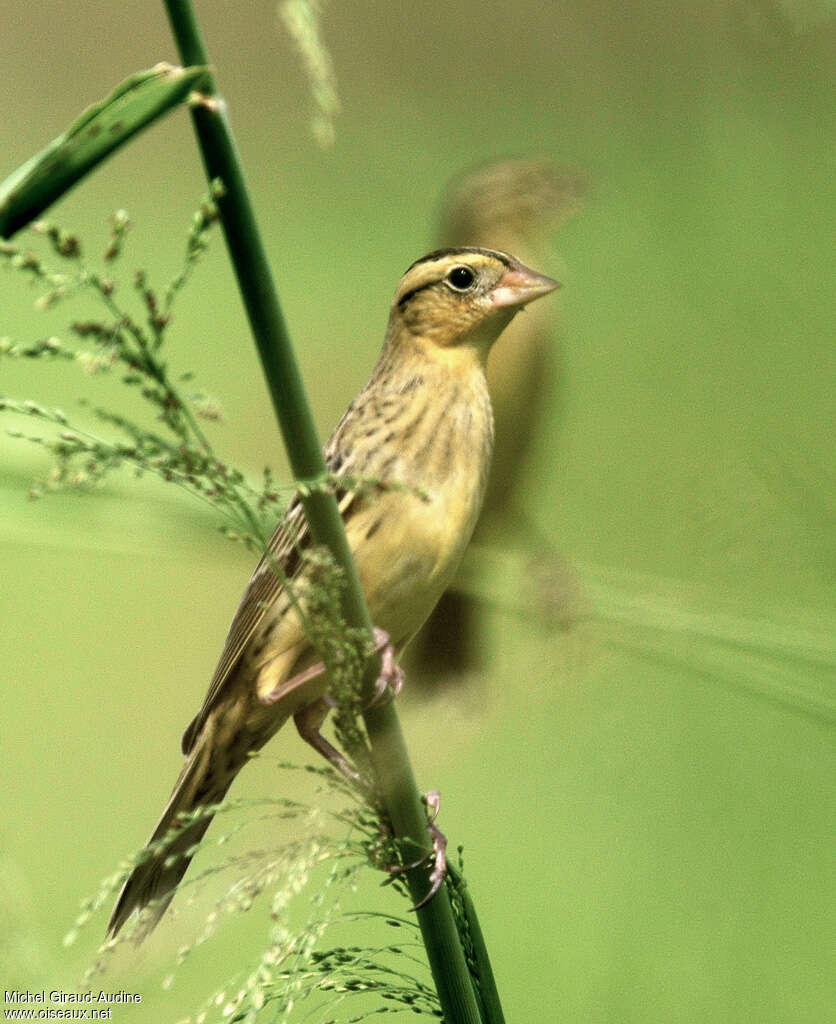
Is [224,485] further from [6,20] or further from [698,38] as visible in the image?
[6,20]

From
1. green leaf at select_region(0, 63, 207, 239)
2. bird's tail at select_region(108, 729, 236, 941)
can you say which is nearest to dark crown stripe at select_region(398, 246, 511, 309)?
bird's tail at select_region(108, 729, 236, 941)

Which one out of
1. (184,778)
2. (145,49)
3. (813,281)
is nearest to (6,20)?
(145,49)

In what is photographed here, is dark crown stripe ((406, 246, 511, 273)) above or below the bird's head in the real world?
above

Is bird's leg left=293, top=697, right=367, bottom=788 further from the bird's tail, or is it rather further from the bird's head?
the bird's head

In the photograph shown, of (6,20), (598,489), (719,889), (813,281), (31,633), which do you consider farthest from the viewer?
(6,20)

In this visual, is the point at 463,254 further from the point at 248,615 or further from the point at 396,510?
the point at 248,615

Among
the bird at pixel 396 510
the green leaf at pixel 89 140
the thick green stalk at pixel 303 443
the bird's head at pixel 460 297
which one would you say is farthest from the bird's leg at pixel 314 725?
the green leaf at pixel 89 140

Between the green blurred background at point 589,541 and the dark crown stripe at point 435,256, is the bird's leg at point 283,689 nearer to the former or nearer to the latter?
the green blurred background at point 589,541
